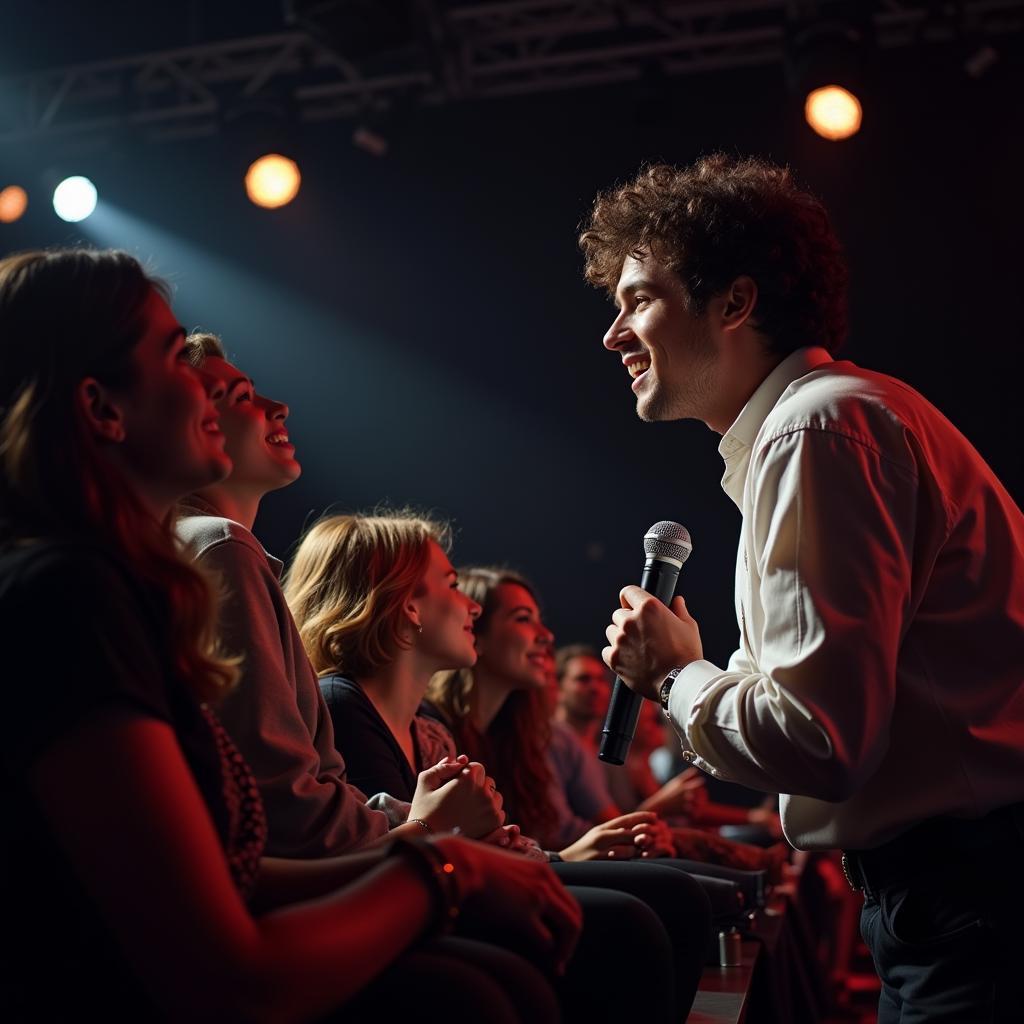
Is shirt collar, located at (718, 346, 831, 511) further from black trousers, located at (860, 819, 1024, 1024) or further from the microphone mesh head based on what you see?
black trousers, located at (860, 819, 1024, 1024)

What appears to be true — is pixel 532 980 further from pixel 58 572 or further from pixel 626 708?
pixel 626 708

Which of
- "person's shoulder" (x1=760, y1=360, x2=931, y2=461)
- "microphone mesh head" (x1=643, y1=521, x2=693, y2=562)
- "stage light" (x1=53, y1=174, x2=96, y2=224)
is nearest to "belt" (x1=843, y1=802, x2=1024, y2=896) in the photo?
"person's shoulder" (x1=760, y1=360, x2=931, y2=461)

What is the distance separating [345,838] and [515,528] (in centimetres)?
541

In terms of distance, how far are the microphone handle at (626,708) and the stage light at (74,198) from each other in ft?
16.4

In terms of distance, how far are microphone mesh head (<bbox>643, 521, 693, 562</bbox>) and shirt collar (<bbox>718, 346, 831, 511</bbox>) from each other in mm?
166

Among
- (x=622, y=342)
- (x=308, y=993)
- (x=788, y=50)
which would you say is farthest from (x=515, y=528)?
(x=308, y=993)

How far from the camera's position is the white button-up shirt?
130 cm

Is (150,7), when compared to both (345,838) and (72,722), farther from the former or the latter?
(72,722)

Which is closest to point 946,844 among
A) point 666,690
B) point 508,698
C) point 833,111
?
point 666,690

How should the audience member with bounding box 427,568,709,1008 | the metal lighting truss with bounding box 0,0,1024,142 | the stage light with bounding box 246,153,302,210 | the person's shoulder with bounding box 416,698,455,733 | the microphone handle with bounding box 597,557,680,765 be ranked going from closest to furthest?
the microphone handle with bounding box 597,557,680,765
the person's shoulder with bounding box 416,698,455,733
the audience member with bounding box 427,568,709,1008
the metal lighting truss with bounding box 0,0,1024,142
the stage light with bounding box 246,153,302,210

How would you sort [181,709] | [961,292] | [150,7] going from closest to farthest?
[181,709] < [150,7] < [961,292]

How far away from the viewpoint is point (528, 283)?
667cm

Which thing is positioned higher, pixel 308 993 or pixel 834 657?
pixel 834 657

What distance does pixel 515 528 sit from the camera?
6996 millimetres
